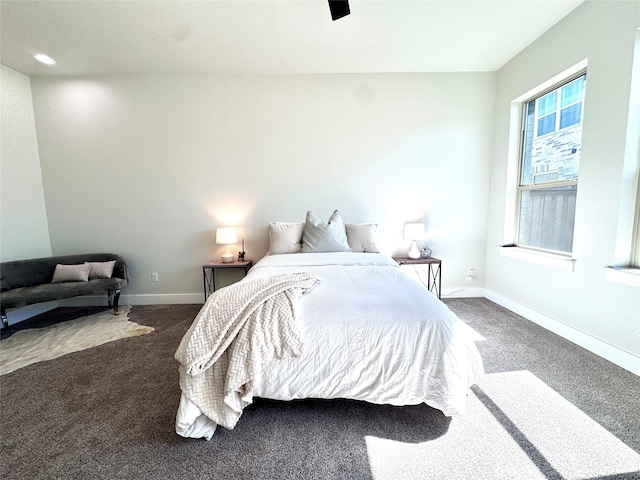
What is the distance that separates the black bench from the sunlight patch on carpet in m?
3.21

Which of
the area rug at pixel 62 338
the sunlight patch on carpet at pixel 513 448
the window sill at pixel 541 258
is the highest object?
the window sill at pixel 541 258

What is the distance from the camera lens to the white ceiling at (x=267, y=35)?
7.17 feet

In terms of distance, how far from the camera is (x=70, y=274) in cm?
296

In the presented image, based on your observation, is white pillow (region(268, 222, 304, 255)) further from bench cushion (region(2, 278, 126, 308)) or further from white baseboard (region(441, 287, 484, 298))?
white baseboard (region(441, 287, 484, 298))

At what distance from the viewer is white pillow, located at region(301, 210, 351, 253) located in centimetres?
286

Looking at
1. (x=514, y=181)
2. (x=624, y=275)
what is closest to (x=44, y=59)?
(x=514, y=181)

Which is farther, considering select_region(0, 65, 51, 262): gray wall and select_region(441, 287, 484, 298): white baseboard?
select_region(441, 287, 484, 298): white baseboard

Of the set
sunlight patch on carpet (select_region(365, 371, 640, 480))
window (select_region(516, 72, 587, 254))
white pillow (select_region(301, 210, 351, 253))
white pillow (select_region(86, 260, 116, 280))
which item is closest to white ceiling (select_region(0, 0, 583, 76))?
window (select_region(516, 72, 587, 254))

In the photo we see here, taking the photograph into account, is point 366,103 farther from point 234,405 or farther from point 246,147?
point 234,405

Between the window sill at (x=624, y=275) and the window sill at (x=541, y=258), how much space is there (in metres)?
0.31

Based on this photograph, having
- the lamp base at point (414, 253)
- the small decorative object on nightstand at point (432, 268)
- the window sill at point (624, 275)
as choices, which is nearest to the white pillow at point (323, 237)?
the small decorative object on nightstand at point (432, 268)

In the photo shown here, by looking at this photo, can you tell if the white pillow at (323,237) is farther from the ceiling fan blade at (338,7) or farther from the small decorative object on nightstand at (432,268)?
the ceiling fan blade at (338,7)

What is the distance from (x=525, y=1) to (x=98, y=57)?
4.15 metres

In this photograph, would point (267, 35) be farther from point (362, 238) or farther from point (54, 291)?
point (54, 291)
